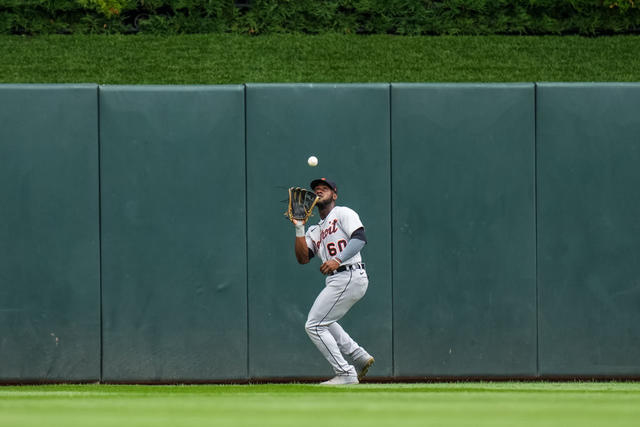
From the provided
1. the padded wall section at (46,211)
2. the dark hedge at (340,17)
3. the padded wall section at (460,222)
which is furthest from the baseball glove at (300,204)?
the dark hedge at (340,17)

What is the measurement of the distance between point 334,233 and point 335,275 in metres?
Answer: 0.34

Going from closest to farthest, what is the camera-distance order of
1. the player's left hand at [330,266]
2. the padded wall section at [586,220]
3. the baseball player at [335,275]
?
the player's left hand at [330,266] < the baseball player at [335,275] < the padded wall section at [586,220]

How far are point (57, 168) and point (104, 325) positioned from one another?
4.71ft

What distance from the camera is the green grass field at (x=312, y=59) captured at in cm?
967

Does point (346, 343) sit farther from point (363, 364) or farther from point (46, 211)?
point (46, 211)

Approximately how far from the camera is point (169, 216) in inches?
310

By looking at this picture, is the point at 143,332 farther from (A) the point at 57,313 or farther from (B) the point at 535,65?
(B) the point at 535,65

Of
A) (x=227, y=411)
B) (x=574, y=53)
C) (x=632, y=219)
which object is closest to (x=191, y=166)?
(x=227, y=411)

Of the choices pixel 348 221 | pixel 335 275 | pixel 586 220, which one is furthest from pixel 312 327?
pixel 586 220

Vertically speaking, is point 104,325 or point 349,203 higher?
point 349,203

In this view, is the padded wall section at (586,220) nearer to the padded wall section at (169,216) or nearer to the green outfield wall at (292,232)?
the green outfield wall at (292,232)

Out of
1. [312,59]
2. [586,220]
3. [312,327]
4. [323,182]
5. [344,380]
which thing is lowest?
[344,380]

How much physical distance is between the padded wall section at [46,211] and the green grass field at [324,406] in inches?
38.4

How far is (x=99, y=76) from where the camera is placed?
31.7 feet
